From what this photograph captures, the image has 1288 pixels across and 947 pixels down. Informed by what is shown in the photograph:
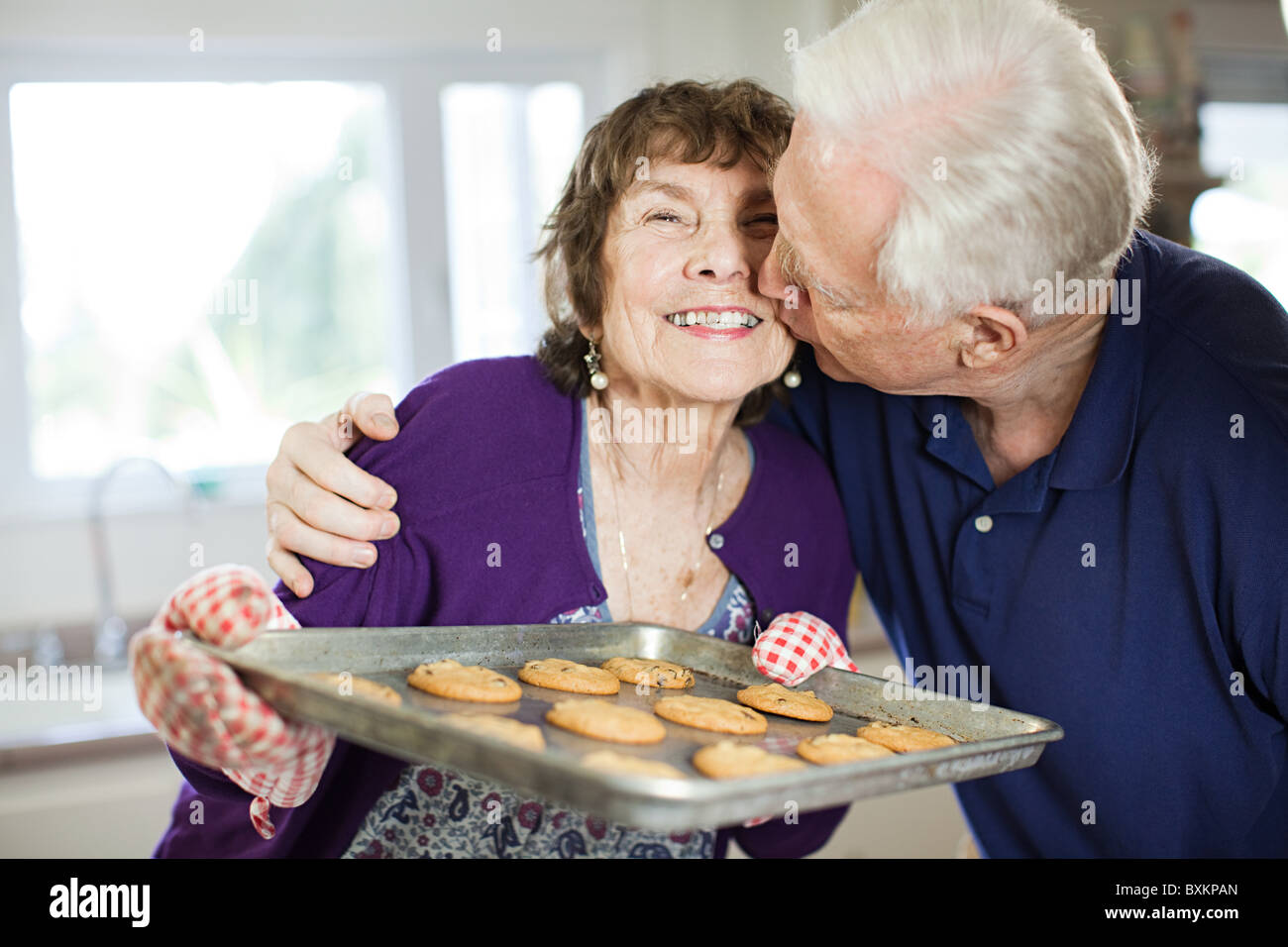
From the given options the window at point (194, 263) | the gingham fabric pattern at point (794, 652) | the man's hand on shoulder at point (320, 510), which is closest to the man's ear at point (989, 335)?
the gingham fabric pattern at point (794, 652)

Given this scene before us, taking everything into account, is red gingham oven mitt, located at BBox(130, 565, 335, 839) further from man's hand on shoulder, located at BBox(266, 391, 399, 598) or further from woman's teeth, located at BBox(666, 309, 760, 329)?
woman's teeth, located at BBox(666, 309, 760, 329)

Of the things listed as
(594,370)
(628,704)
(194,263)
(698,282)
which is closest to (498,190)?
(194,263)

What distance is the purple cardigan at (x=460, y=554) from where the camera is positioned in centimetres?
126

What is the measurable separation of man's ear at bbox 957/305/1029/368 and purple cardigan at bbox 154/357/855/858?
1.29 ft

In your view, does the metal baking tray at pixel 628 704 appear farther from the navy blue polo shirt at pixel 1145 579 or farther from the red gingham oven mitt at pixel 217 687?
the navy blue polo shirt at pixel 1145 579

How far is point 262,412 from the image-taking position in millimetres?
3414

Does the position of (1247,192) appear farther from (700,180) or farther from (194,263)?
(194,263)

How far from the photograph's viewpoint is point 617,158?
4.66 ft

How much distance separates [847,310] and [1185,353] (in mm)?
394

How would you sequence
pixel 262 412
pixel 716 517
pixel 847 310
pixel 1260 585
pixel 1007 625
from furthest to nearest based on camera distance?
pixel 262 412 < pixel 716 517 < pixel 1007 625 < pixel 847 310 < pixel 1260 585

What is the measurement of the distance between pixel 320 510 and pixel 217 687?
0.35 m

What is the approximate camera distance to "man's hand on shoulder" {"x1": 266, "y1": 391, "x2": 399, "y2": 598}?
47.5 inches
